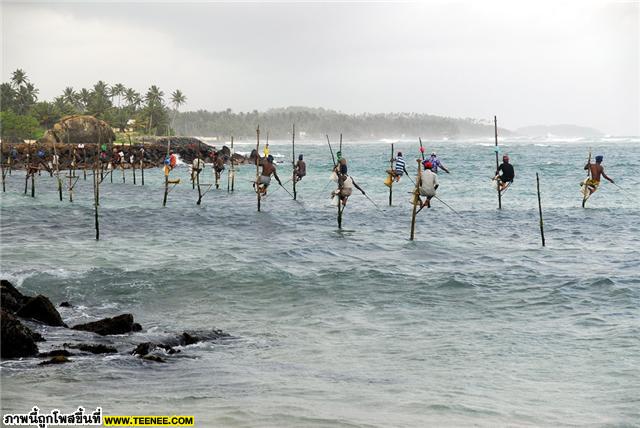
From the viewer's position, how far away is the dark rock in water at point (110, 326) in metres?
13.4

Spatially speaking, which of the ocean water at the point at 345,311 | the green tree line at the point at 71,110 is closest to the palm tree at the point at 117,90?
the green tree line at the point at 71,110

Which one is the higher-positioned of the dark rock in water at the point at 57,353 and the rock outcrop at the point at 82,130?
the rock outcrop at the point at 82,130

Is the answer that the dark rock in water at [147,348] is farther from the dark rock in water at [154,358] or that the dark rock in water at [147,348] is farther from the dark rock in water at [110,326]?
the dark rock in water at [110,326]

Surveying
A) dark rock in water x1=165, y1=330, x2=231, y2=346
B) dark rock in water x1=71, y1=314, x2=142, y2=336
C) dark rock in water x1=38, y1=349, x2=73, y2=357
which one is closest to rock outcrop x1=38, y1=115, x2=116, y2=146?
dark rock in water x1=71, y1=314, x2=142, y2=336

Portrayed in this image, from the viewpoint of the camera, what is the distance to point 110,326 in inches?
530

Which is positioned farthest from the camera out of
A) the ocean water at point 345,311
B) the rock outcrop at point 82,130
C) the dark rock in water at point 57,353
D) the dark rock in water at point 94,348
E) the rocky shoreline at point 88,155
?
the rock outcrop at point 82,130

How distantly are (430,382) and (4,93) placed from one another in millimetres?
96687

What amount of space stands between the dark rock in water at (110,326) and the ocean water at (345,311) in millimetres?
336

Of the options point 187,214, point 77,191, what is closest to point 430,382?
point 187,214

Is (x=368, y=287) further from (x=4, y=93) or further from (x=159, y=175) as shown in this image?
(x=4, y=93)

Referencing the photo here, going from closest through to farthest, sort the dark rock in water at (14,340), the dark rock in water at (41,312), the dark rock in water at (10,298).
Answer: the dark rock in water at (14,340) → the dark rock in water at (41,312) → the dark rock in water at (10,298)

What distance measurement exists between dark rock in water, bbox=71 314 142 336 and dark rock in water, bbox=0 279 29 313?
1.58 metres

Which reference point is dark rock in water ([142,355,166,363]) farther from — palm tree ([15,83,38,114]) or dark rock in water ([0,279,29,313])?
palm tree ([15,83,38,114])

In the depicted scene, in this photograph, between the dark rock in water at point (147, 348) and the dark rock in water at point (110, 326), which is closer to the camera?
the dark rock in water at point (147, 348)
